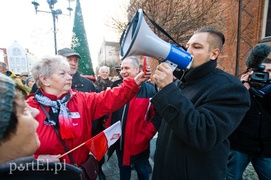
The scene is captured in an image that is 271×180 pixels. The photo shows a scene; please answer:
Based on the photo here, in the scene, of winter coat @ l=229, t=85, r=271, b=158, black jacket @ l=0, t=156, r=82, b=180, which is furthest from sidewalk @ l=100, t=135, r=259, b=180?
black jacket @ l=0, t=156, r=82, b=180

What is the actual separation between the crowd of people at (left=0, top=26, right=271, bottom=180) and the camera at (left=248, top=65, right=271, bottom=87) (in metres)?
0.03

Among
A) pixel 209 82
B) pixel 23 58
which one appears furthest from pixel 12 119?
pixel 23 58

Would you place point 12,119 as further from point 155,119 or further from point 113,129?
point 155,119

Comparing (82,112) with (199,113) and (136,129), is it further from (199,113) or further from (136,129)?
Answer: (199,113)

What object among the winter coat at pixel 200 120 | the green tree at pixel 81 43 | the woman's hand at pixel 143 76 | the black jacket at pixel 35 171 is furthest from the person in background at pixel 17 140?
the green tree at pixel 81 43

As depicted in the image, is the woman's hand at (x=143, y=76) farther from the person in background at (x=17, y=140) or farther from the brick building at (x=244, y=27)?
the brick building at (x=244, y=27)

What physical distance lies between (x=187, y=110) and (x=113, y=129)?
1081 millimetres

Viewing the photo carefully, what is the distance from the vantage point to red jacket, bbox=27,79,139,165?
4.87ft

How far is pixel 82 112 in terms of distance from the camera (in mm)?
1679

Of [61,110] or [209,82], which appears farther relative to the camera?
[61,110]

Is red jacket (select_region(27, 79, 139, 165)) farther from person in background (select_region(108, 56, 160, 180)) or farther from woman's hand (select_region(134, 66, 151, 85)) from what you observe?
Answer: person in background (select_region(108, 56, 160, 180))

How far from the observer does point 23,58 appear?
3916 cm

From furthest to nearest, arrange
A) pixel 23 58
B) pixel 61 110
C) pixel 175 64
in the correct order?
1. pixel 23 58
2. pixel 61 110
3. pixel 175 64

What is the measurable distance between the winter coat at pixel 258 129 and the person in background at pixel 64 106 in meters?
1.41
